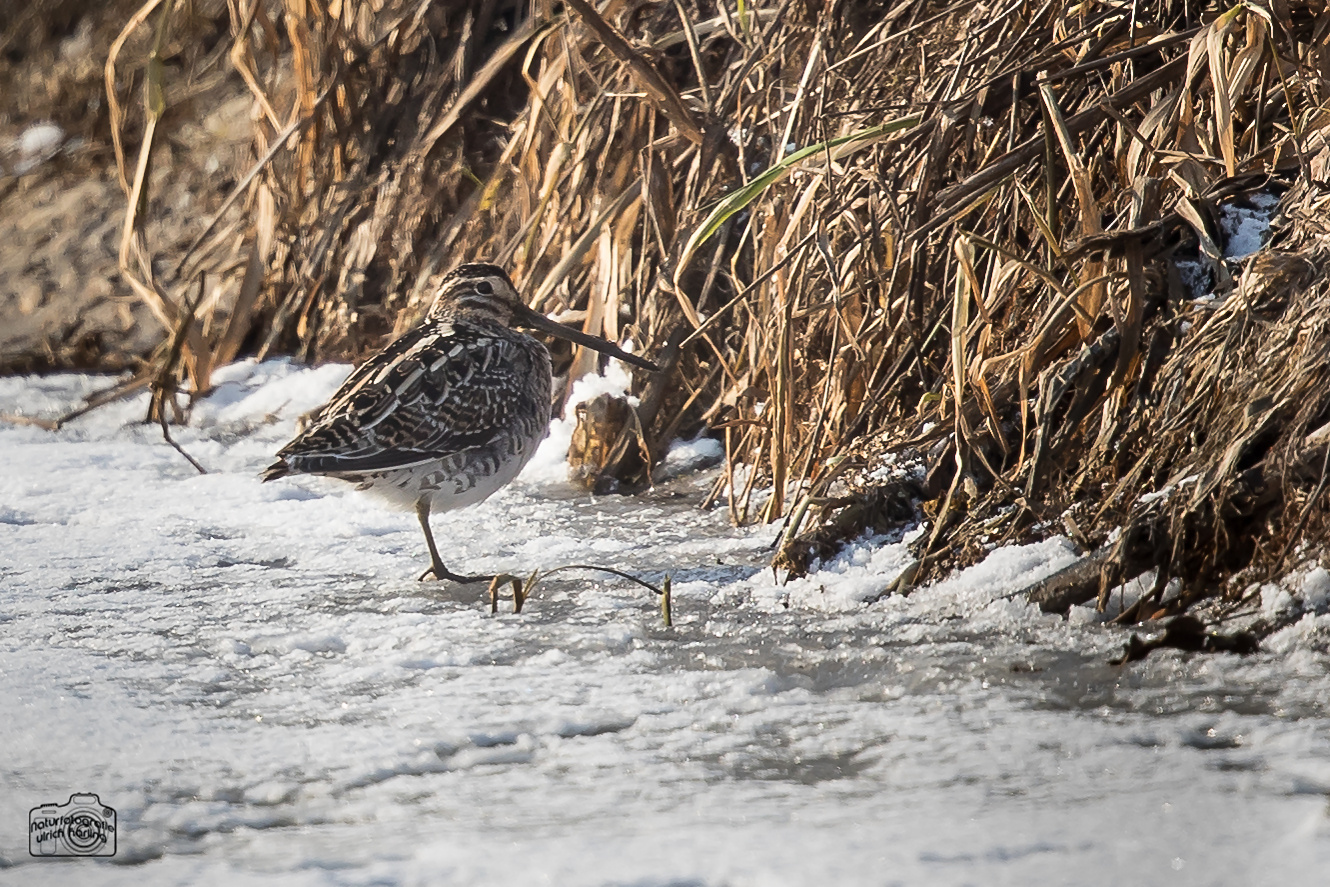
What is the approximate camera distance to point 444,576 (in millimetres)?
3320

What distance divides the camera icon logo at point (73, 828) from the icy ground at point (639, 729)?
23mm

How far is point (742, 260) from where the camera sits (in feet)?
14.1

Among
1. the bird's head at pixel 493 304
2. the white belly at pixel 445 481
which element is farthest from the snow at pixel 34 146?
the white belly at pixel 445 481

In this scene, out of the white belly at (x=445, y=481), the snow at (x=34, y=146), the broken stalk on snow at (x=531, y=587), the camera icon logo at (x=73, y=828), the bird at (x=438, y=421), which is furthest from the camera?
the snow at (x=34, y=146)

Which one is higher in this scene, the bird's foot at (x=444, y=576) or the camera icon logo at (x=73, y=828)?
the bird's foot at (x=444, y=576)

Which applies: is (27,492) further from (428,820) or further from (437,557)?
(428,820)

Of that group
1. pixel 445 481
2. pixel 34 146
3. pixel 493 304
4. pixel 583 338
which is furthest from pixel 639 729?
pixel 34 146

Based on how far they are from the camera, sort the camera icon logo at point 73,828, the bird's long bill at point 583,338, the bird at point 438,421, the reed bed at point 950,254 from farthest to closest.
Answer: the bird's long bill at point 583,338, the bird at point 438,421, the reed bed at point 950,254, the camera icon logo at point 73,828

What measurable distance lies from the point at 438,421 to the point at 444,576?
51 cm

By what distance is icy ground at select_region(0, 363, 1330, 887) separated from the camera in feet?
5.84

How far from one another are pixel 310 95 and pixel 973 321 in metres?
3.13

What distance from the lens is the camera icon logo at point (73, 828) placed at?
6.25ft

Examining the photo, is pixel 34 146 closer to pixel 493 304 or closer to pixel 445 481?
pixel 493 304

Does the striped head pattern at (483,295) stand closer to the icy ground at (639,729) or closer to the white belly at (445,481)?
the white belly at (445,481)
